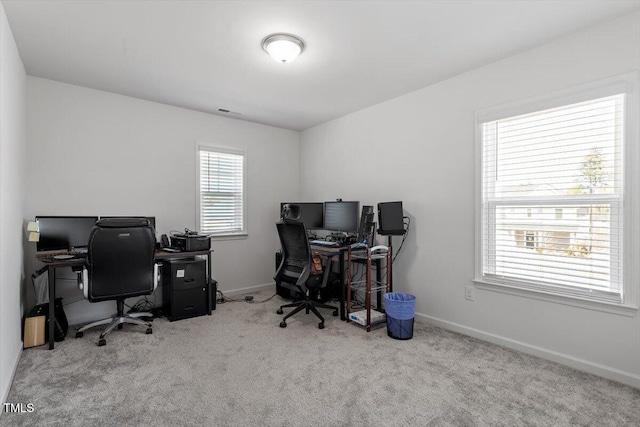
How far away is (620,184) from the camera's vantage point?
2.28 meters

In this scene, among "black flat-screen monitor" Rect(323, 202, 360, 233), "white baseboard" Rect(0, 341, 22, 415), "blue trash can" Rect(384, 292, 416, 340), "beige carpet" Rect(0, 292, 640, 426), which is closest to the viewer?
"beige carpet" Rect(0, 292, 640, 426)

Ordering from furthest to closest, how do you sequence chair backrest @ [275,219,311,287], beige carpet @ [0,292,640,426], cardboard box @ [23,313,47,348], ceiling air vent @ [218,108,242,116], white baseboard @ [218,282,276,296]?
white baseboard @ [218,282,276,296]
ceiling air vent @ [218,108,242,116]
chair backrest @ [275,219,311,287]
cardboard box @ [23,313,47,348]
beige carpet @ [0,292,640,426]

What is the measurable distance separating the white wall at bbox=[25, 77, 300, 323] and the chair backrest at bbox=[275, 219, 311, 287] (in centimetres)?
142

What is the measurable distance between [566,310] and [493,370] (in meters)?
0.76

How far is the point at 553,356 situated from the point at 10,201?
4317 millimetres

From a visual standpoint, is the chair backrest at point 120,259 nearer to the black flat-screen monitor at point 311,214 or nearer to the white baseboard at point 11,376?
the white baseboard at point 11,376

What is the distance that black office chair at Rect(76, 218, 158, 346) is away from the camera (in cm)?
283

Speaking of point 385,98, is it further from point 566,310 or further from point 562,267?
point 566,310

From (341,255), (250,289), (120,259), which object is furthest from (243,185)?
(120,259)

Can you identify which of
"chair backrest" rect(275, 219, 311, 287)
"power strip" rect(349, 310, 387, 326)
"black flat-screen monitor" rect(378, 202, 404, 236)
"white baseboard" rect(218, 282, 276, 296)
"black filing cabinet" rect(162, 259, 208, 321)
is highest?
"black flat-screen monitor" rect(378, 202, 404, 236)

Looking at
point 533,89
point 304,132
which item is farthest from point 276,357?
point 304,132

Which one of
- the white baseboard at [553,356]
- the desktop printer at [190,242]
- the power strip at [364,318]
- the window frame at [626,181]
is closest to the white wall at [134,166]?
the desktop printer at [190,242]

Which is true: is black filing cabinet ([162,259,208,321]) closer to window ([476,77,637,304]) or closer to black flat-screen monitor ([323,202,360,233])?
black flat-screen monitor ([323,202,360,233])

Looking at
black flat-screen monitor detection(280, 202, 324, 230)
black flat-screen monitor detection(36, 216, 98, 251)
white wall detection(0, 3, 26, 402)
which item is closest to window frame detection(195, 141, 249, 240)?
black flat-screen monitor detection(280, 202, 324, 230)
